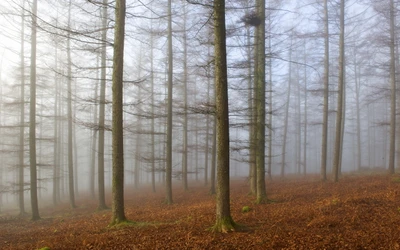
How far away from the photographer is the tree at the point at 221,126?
6461 mm

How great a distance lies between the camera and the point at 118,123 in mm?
8250

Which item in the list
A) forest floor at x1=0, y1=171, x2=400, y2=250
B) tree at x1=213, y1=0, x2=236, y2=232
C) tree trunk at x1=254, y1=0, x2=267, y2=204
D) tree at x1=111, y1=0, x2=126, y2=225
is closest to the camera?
forest floor at x1=0, y1=171, x2=400, y2=250

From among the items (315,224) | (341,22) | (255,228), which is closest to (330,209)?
(315,224)

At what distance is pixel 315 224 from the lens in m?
6.83

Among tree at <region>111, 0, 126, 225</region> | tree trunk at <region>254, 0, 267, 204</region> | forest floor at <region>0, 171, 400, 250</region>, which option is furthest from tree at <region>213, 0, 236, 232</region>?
tree trunk at <region>254, 0, 267, 204</region>

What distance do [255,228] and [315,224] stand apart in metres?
1.53

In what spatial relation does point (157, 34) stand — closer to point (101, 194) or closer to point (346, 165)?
point (101, 194)

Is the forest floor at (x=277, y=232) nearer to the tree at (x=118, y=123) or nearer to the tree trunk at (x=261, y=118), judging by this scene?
the tree at (x=118, y=123)

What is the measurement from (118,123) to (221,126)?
3515 mm

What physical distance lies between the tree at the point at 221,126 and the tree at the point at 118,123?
10.9 feet

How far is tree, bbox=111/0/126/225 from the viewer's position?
8.20 meters

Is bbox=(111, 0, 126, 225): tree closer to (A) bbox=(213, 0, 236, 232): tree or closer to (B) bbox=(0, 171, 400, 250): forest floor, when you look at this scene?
(B) bbox=(0, 171, 400, 250): forest floor

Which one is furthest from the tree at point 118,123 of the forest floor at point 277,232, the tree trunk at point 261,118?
the tree trunk at point 261,118

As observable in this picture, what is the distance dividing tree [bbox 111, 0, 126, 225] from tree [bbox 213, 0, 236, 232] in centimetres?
333
